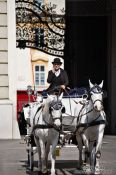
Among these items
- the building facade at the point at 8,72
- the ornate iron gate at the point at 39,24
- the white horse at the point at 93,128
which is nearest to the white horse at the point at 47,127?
the white horse at the point at 93,128

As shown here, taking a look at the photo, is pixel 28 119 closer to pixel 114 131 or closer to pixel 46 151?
pixel 46 151

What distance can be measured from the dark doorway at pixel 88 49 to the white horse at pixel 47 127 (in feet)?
41.2

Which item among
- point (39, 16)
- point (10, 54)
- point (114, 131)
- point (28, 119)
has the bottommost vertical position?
point (114, 131)

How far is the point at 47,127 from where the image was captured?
37.1 ft

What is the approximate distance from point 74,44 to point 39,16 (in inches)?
115

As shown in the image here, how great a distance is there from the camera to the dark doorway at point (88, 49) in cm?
2436

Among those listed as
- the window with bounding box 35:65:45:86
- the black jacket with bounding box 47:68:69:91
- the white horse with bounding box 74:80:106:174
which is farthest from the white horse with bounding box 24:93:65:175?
the window with bounding box 35:65:45:86

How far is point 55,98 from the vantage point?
436 inches

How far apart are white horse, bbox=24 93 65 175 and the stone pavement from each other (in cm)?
105

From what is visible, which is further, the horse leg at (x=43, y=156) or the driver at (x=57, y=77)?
the driver at (x=57, y=77)

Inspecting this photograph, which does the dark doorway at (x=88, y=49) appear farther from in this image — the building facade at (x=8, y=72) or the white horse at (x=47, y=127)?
the white horse at (x=47, y=127)

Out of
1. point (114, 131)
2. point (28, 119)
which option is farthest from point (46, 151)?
point (114, 131)

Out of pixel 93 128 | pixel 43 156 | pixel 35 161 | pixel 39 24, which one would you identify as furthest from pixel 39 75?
pixel 43 156

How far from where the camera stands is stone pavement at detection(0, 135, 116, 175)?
41.9 ft
